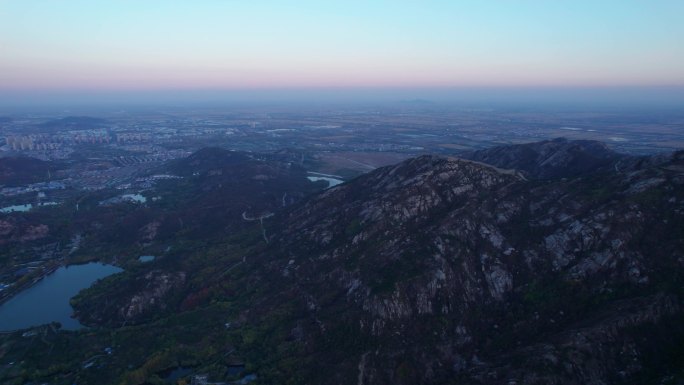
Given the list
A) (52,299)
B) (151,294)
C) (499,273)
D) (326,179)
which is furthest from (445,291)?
(326,179)

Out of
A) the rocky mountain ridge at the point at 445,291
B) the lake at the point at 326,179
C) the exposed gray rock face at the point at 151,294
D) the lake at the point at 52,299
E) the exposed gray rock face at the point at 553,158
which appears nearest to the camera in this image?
the rocky mountain ridge at the point at 445,291

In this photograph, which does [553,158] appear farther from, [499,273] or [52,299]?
[52,299]

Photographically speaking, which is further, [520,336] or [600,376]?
[520,336]

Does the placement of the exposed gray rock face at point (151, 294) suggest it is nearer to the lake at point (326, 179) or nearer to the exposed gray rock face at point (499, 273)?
the exposed gray rock face at point (499, 273)

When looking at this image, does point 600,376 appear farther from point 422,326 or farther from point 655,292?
point 422,326

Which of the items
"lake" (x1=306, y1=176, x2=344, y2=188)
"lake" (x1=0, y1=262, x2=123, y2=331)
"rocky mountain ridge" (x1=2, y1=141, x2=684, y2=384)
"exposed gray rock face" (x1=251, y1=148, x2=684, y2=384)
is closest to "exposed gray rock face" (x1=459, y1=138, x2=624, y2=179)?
"rocky mountain ridge" (x1=2, y1=141, x2=684, y2=384)

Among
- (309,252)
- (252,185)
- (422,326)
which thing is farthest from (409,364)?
(252,185)

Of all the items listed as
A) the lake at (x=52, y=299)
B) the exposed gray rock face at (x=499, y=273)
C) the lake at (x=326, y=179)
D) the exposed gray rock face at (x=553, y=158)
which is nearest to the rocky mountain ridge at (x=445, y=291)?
the exposed gray rock face at (x=499, y=273)

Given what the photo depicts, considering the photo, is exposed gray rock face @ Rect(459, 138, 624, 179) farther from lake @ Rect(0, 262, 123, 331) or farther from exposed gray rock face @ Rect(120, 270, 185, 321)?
lake @ Rect(0, 262, 123, 331)
